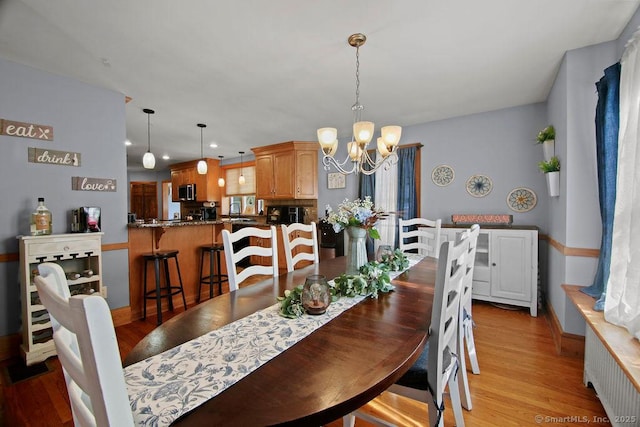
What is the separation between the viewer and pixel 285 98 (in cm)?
310

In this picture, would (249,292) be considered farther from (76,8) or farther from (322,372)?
(76,8)

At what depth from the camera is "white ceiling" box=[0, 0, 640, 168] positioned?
68.3 inches

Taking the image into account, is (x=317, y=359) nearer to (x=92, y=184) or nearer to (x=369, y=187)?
(x=92, y=184)

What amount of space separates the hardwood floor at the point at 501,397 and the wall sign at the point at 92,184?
153 cm

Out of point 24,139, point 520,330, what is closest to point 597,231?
point 520,330

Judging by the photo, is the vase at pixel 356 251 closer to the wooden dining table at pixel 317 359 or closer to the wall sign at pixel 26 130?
the wooden dining table at pixel 317 359

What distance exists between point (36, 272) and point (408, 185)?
422 cm

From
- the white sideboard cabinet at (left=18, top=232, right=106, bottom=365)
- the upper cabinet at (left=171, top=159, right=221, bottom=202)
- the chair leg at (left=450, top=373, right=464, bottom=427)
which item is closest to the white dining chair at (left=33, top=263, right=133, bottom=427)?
A: the chair leg at (left=450, top=373, right=464, bottom=427)

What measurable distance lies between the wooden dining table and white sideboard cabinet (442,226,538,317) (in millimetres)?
2329

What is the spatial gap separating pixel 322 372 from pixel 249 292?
2.69 feet

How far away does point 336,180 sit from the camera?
16.5ft

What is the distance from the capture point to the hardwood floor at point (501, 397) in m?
1.61

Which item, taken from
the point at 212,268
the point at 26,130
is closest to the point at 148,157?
the point at 26,130

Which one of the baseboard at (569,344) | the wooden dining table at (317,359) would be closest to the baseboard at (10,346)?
the wooden dining table at (317,359)
